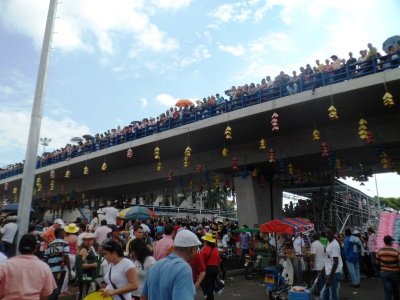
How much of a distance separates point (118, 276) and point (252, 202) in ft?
48.5

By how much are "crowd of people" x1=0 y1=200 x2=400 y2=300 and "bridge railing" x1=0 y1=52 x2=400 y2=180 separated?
5580 mm

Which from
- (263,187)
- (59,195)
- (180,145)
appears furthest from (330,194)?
(59,195)

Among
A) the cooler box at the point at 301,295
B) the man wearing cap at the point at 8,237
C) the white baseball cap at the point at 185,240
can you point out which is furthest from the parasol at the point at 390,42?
the man wearing cap at the point at 8,237

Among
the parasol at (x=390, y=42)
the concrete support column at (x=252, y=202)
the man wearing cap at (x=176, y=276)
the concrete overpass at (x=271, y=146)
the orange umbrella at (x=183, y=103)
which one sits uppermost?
the orange umbrella at (x=183, y=103)

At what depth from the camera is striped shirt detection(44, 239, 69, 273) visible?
7047 mm

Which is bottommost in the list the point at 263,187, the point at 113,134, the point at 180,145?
the point at 263,187

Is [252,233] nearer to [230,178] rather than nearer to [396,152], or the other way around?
[230,178]

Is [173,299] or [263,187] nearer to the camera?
[173,299]

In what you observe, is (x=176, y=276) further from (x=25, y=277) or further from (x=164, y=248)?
(x=164, y=248)

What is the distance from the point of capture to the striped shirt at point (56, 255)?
23.1 ft

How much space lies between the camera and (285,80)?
1431 centimetres

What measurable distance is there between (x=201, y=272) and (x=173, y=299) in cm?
340

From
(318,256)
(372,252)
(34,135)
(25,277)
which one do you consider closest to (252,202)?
(372,252)

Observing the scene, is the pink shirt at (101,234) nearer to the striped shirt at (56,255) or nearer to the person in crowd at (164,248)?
the striped shirt at (56,255)
